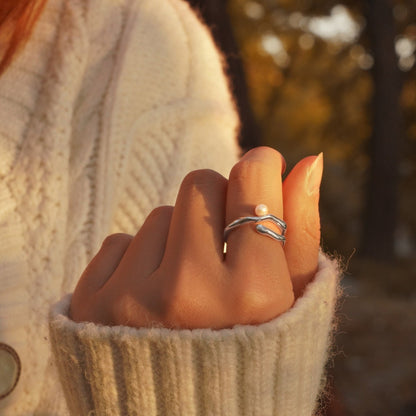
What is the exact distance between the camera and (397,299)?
27.0ft

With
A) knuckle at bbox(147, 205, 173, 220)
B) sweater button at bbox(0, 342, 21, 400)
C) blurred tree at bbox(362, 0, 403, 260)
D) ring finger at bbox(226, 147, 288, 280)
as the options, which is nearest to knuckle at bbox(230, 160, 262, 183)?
ring finger at bbox(226, 147, 288, 280)

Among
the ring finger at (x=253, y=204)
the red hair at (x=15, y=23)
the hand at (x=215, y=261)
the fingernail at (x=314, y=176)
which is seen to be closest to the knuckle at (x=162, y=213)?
the hand at (x=215, y=261)

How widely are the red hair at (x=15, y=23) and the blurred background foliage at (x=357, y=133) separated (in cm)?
78

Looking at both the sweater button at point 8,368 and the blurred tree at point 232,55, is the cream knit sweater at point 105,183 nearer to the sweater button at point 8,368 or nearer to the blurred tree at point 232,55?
the sweater button at point 8,368

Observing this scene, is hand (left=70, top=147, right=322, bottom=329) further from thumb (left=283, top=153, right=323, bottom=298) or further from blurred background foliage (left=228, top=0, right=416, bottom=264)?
blurred background foliage (left=228, top=0, right=416, bottom=264)

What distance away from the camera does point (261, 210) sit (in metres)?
0.85

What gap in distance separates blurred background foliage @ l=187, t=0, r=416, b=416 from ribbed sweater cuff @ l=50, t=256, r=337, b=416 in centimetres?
108

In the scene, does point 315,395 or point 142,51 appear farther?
point 142,51

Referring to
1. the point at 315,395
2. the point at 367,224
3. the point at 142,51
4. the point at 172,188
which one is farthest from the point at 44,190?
the point at 367,224

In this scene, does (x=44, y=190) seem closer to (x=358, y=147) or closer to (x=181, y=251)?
(x=181, y=251)

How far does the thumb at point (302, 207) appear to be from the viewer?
90 cm

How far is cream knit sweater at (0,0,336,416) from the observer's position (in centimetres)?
91

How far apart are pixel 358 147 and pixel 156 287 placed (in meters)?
12.0

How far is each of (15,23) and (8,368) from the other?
0.82 m
